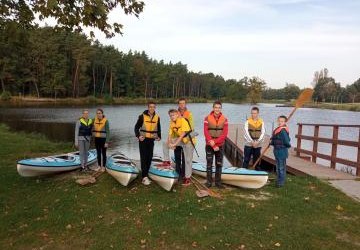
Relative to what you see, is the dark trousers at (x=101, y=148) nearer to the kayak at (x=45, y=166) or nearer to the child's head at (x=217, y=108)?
the kayak at (x=45, y=166)

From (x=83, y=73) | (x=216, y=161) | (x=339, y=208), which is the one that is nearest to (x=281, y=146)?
(x=216, y=161)

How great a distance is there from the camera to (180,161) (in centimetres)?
887

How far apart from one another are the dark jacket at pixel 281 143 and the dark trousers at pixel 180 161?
2.14 m

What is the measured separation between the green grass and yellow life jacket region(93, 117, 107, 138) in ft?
4.63

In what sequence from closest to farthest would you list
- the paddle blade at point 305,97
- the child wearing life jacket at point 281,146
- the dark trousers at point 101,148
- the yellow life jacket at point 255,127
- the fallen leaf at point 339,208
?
the fallen leaf at point 339,208 → the child wearing life jacket at point 281,146 → the yellow life jacket at point 255,127 → the dark trousers at point 101,148 → the paddle blade at point 305,97

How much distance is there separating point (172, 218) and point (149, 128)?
2431 millimetres

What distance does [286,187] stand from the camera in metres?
8.59

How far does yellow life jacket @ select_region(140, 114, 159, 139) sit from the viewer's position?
8.48m

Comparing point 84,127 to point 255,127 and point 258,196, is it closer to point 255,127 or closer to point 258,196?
point 255,127

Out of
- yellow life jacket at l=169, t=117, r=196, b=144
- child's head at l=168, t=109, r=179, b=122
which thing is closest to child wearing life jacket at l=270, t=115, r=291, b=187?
yellow life jacket at l=169, t=117, r=196, b=144

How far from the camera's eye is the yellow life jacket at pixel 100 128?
981cm

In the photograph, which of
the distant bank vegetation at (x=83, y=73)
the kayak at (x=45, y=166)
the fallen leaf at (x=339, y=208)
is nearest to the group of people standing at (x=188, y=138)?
the fallen leaf at (x=339, y=208)

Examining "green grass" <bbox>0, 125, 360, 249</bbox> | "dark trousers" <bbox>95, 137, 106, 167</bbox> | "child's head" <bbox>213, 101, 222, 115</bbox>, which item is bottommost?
"green grass" <bbox>0, 125, 360, 249</bbox>

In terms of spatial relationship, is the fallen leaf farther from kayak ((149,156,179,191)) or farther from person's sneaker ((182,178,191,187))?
kayak ((149,156,179,191))
